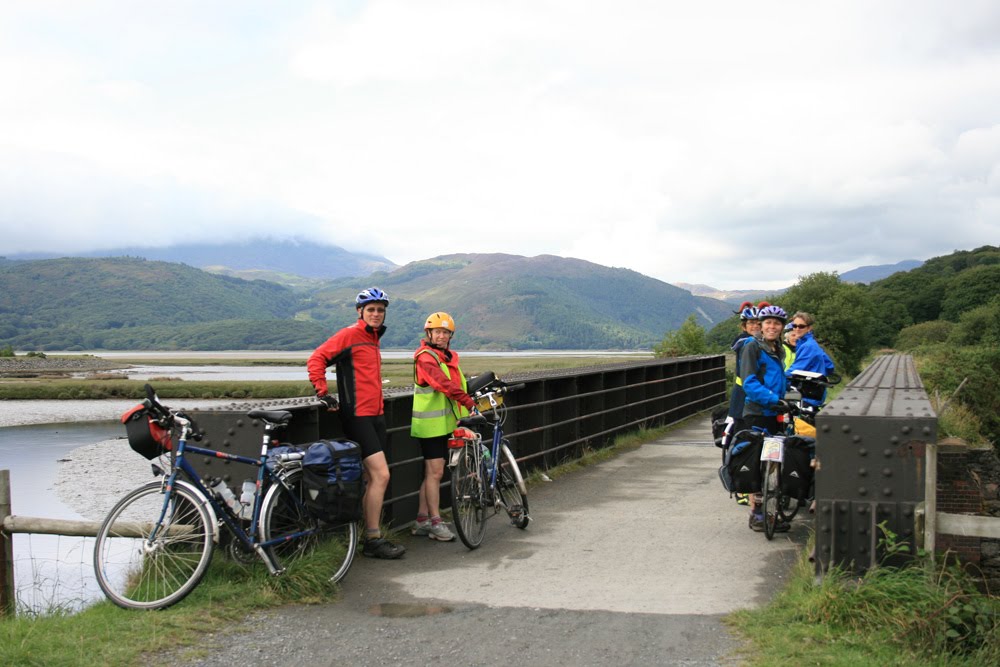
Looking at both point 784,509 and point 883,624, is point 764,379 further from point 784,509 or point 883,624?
point 883,624

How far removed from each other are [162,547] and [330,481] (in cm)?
108

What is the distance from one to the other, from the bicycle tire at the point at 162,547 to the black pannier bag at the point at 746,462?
4280 mm

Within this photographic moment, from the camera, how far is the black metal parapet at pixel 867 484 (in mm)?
5395

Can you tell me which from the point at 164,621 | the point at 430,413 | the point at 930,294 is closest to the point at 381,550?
the point at 430,413

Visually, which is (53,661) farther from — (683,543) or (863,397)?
(863,397)

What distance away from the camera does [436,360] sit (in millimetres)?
7742

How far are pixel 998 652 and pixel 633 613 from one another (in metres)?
1.94

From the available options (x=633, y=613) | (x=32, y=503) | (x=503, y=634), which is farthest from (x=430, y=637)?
(x=32, y=503)

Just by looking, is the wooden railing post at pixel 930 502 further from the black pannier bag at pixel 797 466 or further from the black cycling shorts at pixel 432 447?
the black cycling shorts at pixel 432 447

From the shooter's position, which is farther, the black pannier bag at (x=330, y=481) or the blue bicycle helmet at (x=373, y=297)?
the blue bicycle helmet at (x=373, y=297)

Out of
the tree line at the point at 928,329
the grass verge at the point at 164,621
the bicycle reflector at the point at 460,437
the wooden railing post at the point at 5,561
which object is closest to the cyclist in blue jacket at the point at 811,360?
the bicycle reflector at the point at 460,437

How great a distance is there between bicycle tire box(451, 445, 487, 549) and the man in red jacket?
1.95 feet

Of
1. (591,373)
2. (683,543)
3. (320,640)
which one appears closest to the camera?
(320,640)

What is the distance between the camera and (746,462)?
8.00 metres
